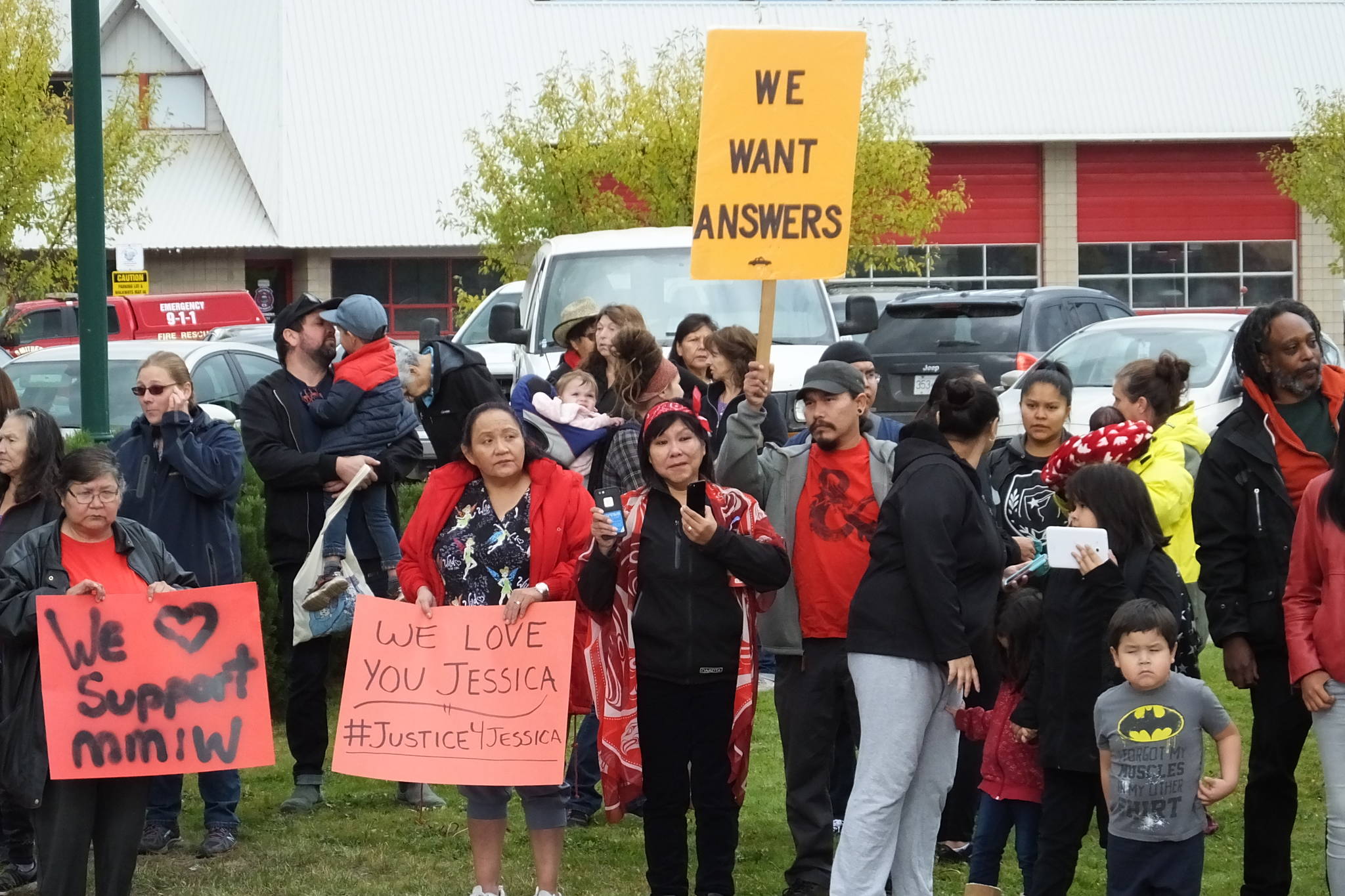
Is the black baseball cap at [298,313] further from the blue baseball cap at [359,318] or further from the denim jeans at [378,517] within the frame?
the denim jeans at [378,517]

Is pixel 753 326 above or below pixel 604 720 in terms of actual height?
above

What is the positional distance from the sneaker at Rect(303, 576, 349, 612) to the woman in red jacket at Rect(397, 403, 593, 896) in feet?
3.24

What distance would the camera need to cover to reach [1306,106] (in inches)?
1362

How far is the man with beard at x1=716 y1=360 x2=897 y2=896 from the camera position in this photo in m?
6.14

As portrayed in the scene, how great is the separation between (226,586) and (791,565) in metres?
1.95

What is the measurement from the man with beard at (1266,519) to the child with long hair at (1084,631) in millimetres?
245

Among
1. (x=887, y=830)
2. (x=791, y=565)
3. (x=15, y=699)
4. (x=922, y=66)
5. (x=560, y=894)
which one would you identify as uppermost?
(x=922, y=66)

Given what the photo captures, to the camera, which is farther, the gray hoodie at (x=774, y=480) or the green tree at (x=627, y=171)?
the green tree at (x=627, y=171)

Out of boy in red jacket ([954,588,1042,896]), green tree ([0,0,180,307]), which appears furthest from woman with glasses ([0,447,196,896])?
green tree ([0,0,180,307])

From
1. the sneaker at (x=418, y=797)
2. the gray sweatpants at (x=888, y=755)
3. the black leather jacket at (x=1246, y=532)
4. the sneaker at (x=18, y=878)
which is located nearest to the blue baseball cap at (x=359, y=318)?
the sneaker at (x=418, y=797)

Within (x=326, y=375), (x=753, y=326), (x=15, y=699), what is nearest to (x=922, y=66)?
(x=753, y=326)

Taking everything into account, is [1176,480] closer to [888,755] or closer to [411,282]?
[888,755]

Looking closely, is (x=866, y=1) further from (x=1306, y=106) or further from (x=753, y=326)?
(x=753, y=326)

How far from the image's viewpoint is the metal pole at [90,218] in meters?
8.58
